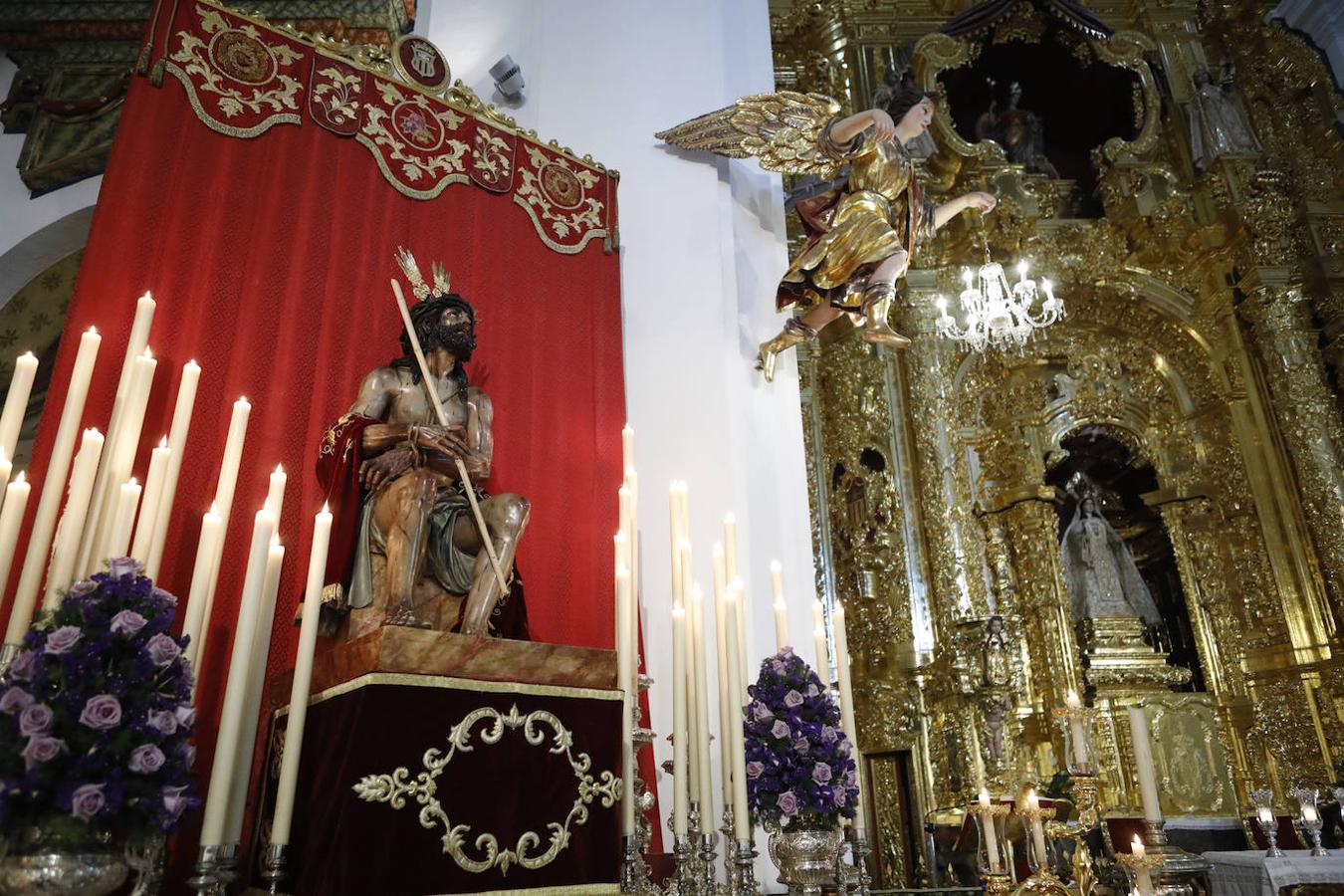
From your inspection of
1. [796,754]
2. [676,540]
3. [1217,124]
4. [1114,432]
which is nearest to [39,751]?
[676,540]

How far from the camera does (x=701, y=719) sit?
8.57 ft

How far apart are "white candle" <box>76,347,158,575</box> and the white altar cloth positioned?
5176 millimetres

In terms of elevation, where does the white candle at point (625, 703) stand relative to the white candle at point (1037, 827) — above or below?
above

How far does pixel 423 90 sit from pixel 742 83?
1930 millimetres

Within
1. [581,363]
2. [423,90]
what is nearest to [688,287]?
[581,363]

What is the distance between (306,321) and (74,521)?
4.35ft

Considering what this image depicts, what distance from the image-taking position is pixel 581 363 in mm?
4207

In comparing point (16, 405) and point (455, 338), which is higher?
point (455, 338)

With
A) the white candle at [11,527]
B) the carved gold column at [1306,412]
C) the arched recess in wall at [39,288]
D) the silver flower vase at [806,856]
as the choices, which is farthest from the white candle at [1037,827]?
the carved gold column at [1306,412]

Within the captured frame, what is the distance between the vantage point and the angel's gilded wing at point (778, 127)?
14.9 ft

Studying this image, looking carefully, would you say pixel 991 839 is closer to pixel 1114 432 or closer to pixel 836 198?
pixel 836 198

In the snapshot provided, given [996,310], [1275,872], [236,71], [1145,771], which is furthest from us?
[996,310]

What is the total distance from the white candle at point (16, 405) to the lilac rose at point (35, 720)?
99 centimetres

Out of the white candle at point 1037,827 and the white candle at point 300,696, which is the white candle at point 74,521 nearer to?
the white candle at point 300,696
